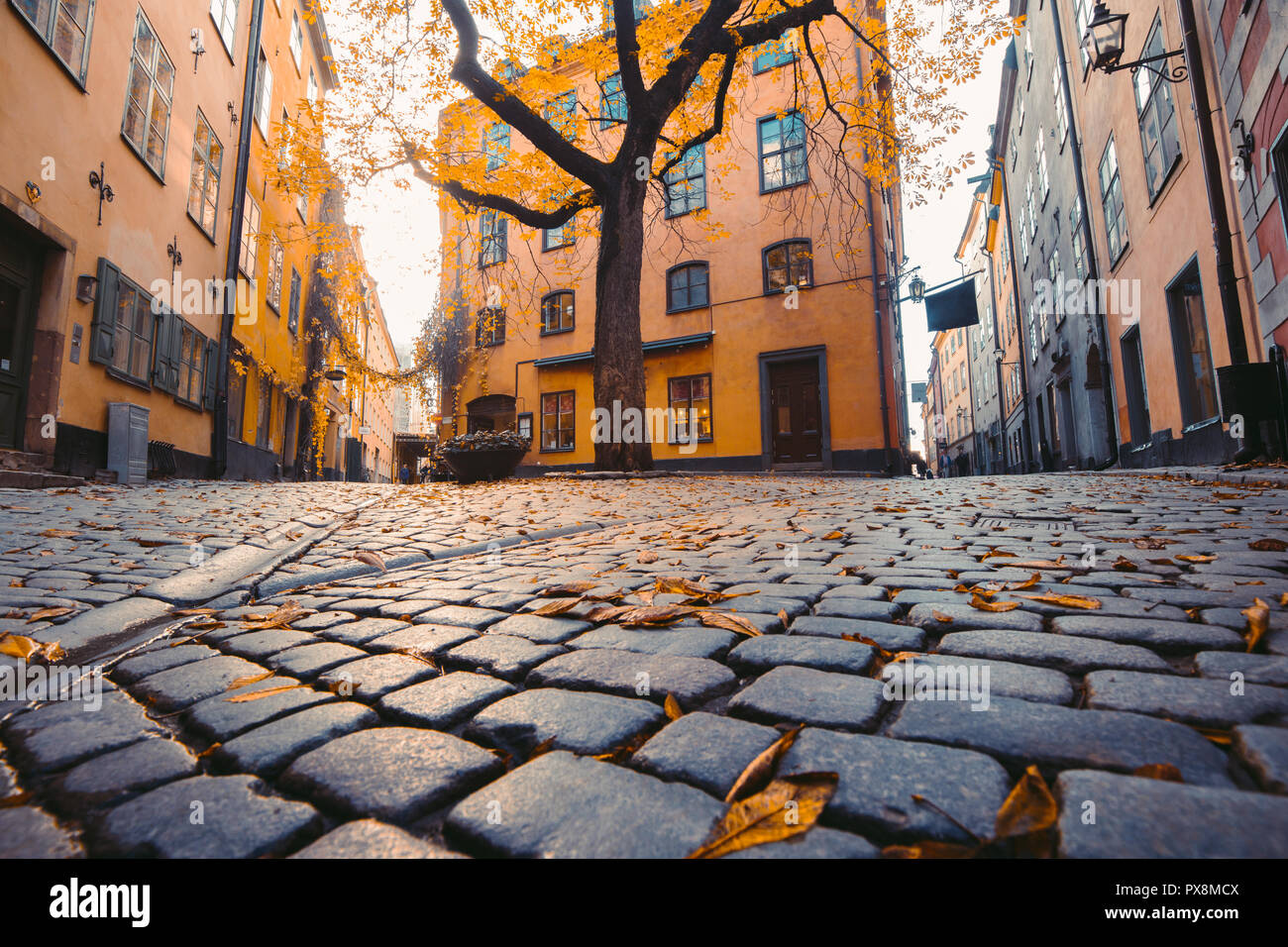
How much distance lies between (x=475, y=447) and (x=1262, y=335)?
1010cm

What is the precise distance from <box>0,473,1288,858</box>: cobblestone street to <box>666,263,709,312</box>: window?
15492mm

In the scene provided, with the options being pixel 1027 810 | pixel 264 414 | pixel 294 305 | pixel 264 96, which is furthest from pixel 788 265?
pixel 1027 810

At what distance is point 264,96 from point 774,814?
762 inches

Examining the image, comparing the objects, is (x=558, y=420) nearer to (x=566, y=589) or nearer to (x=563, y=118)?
(x=563, y=118)

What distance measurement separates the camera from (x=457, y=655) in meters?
1.82

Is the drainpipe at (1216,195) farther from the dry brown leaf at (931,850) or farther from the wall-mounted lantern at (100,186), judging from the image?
the wall-mounted lantern at (100,186)

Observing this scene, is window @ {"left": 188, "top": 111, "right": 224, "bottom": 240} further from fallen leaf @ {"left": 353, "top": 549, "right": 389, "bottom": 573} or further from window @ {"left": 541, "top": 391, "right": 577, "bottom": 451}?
fallen leaf @ {"left": 353, "top": 549, "right": 389, "bottom": 573}

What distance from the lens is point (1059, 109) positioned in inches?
605

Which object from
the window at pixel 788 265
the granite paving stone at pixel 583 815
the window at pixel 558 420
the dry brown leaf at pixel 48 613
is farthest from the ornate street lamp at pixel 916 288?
the granite paving stone at pixel 583 815

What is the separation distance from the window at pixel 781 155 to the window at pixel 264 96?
463 inches

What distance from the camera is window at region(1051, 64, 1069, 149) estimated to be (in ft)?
48.5

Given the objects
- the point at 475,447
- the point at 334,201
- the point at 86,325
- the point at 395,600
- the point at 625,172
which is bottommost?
the point at 395,600
